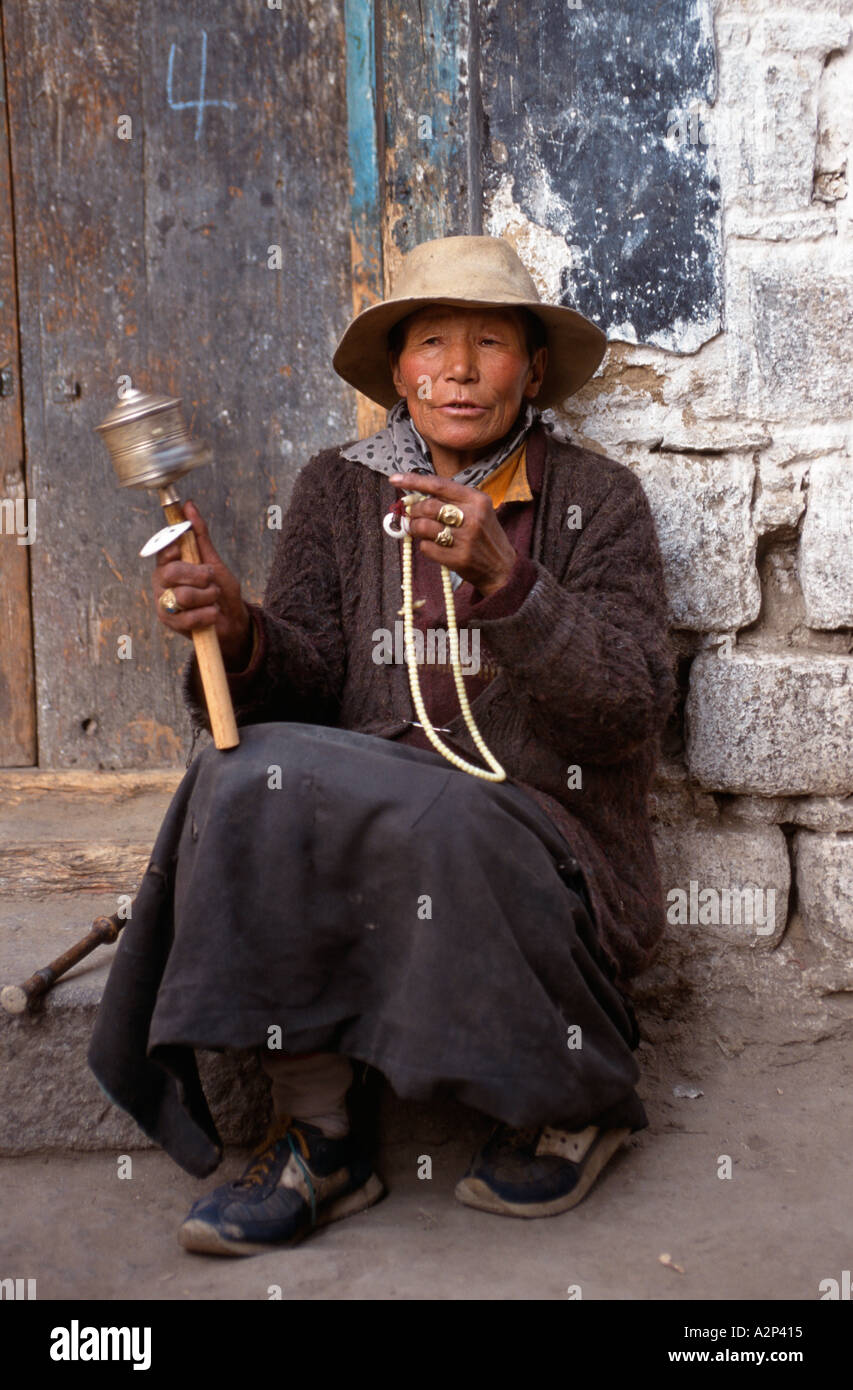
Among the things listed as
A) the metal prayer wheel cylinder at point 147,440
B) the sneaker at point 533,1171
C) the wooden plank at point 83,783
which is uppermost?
the metal prayer wheel cylinder at point 147,440

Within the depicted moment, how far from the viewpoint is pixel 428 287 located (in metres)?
2.04

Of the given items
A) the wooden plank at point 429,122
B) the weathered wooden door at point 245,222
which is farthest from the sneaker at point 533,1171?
the wooden plank at point 429,122

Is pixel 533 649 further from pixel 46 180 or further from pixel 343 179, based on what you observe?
pixel 46 180

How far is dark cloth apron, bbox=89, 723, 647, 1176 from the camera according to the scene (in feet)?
5.45

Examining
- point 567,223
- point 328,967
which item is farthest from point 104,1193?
point 567,223

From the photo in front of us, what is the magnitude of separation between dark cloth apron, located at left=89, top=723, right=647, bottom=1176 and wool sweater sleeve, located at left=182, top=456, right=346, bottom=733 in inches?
9.1

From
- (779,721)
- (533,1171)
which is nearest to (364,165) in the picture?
(779,721)

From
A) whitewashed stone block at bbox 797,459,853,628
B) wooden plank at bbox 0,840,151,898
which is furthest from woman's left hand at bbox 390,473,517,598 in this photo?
wooden plank at bbox 0,840,151,898

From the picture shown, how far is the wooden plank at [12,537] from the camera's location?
265 centimetres

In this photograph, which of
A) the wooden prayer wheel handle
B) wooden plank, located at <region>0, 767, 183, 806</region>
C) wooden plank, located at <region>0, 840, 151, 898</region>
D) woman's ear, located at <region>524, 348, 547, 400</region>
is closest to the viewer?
the wooden prayer wheel handle

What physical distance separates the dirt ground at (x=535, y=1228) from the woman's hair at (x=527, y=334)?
1.39m

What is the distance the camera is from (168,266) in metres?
2.62

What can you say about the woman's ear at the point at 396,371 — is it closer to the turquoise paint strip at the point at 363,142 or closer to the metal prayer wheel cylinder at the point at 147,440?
the turquoise paint strip at the point at 363,142

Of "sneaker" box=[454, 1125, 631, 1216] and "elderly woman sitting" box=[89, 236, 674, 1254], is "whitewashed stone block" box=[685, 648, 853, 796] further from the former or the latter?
"sneaker" box=[454, 1125, 631, 1216]
